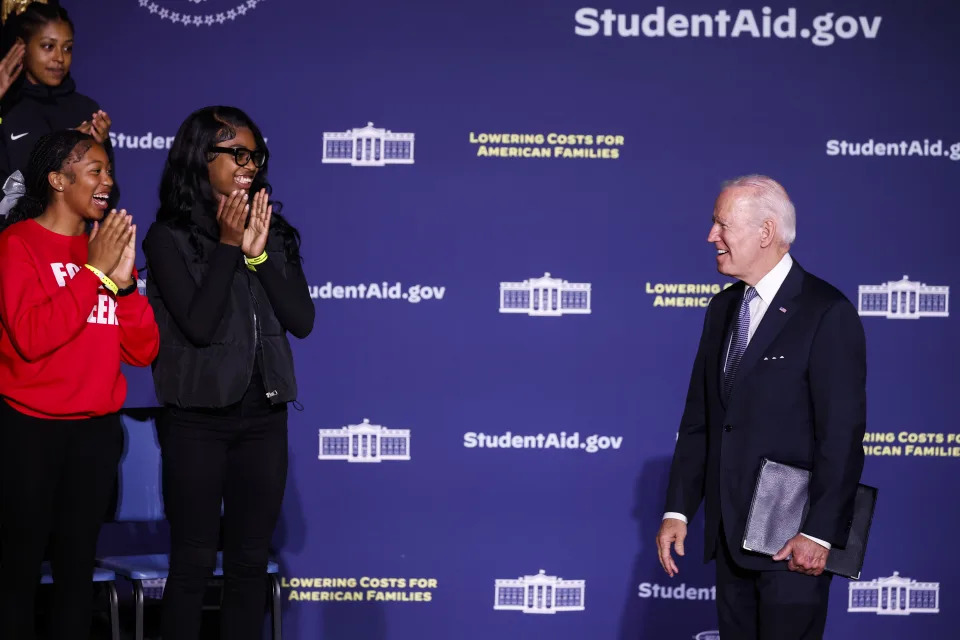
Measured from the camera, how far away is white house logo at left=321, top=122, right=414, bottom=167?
15.1 ft

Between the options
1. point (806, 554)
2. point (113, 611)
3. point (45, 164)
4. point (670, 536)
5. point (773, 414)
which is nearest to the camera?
point (806, 554)

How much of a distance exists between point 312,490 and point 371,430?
0.35 m

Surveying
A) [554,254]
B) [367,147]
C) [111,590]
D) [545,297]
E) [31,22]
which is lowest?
[111,590]

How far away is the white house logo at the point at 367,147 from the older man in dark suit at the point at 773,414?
6.37 ft

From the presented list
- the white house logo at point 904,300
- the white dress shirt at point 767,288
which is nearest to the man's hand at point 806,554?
the white dress shirt at point 767,288

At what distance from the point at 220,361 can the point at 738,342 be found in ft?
4.61

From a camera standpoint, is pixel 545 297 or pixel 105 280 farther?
pixel 545 297

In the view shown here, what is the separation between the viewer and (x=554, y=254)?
462 cm

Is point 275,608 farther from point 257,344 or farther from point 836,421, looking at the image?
point 836,421

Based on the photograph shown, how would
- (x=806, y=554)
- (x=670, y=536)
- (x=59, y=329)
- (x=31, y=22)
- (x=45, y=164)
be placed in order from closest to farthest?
(x=806, y=554), (x=670, y=536), (x=59, y=329), (x=45, y=164), (x=31, y=22)

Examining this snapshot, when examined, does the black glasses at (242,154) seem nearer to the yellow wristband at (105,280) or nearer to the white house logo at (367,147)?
the yellow wristband at (105,280)

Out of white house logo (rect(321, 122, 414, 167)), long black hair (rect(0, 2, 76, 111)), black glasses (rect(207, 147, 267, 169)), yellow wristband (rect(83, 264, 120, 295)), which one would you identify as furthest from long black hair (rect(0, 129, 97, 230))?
white house logo (rect(321, 122, 414, 167))

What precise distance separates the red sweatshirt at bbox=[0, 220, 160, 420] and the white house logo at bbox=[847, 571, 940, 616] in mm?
3074

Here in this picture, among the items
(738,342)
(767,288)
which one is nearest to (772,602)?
(738,342)
